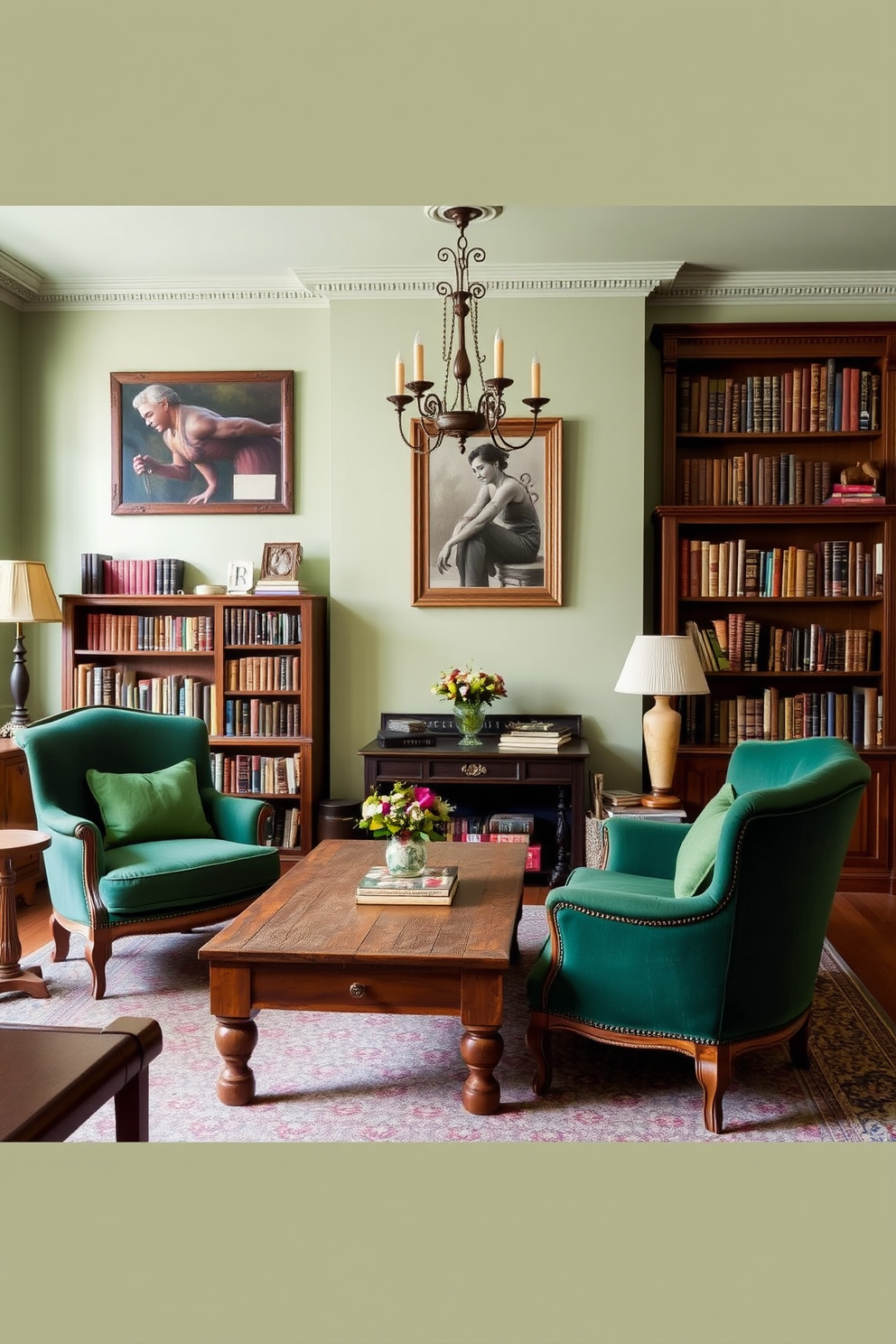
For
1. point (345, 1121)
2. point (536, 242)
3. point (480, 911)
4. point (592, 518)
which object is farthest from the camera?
point (592, 518)

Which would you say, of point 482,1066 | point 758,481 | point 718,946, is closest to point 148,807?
point 482,1066

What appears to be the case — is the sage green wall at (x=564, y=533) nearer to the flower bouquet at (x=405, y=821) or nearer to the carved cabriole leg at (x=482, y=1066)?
the flower bouquet at (x=405, y=821)

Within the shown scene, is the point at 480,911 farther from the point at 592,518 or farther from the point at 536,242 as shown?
the point at 536,242

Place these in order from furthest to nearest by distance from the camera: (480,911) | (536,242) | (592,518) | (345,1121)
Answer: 1. (592,518)
2. (536,242)
3. (480,911)
4. (345,1121)

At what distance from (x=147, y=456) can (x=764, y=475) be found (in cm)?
339

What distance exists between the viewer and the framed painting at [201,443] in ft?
19.1

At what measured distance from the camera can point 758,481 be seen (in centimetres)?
558

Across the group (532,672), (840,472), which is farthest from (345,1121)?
(840,472)

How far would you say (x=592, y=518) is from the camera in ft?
18.3

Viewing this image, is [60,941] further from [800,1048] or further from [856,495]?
[856,495]

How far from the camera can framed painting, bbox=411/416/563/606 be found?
18.3ft

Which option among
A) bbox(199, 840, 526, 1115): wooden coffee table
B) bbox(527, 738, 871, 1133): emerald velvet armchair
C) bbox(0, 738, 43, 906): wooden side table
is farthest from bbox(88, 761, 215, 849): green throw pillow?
bbox(527, 738, 871, 1133): emerald velvet armchair

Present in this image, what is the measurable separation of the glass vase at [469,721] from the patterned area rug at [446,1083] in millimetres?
1663

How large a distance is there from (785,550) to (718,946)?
10.9 ft
